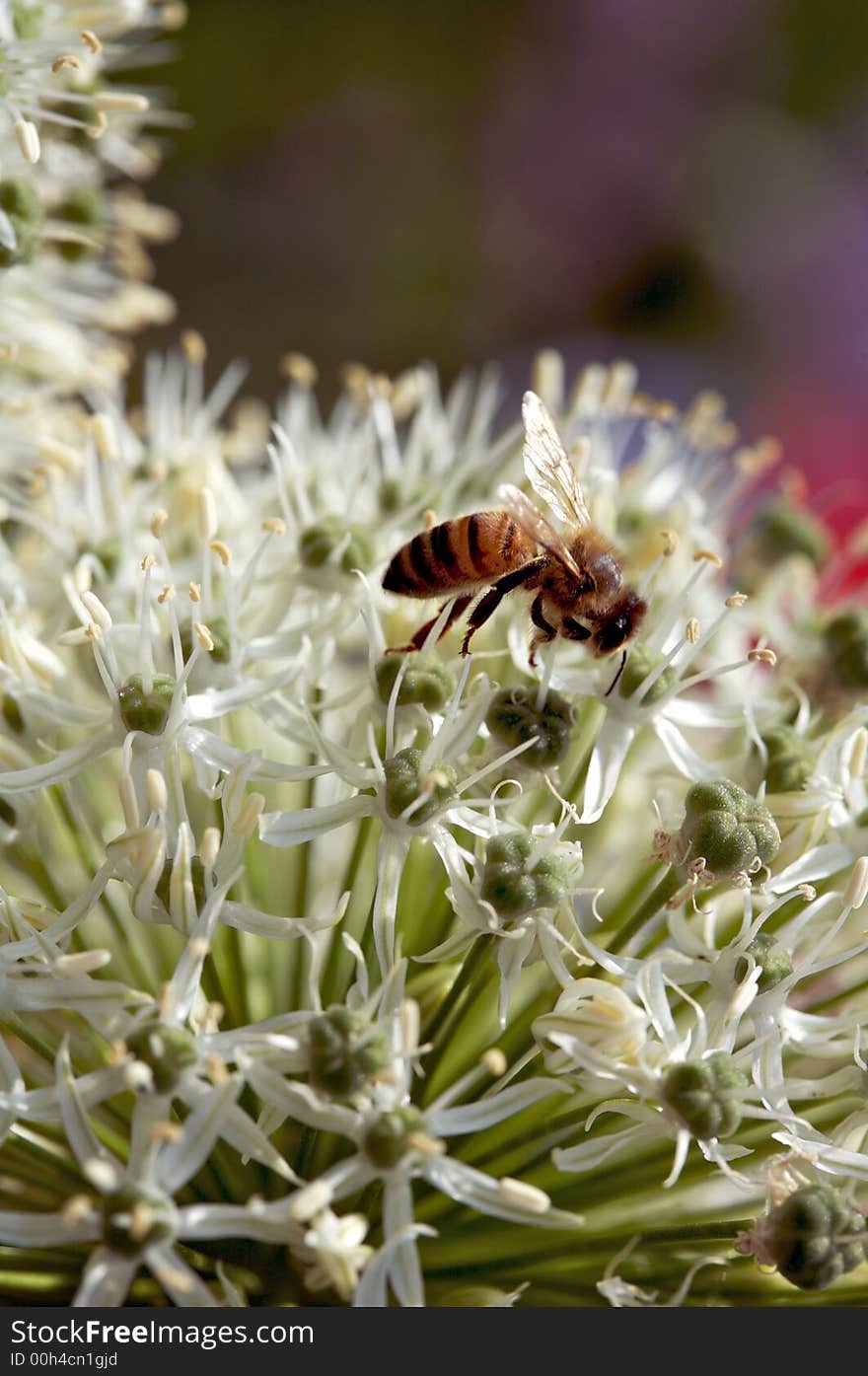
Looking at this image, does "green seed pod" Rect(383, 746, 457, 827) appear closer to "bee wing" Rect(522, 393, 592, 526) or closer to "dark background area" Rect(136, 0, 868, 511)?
"bee wing" Rect(522, 393, 592, 526)

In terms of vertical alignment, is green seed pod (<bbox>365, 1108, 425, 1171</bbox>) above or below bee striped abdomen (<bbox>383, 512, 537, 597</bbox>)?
below

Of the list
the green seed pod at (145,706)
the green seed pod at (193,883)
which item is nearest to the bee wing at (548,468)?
the green seed pod at (145,706)

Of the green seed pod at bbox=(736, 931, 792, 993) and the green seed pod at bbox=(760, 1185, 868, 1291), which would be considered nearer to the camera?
the green seed pod at bbox=(760, 1185, 868, 1291)

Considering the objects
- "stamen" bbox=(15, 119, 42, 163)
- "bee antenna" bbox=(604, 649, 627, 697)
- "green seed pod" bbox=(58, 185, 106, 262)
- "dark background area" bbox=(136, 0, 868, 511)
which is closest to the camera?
"bee antenna" bbox=(604, 649, 627, 697)

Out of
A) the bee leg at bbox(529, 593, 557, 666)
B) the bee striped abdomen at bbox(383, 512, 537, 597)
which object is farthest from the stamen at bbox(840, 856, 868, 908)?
the bee striped abdomen at bbox(383, 512, 537, 597)

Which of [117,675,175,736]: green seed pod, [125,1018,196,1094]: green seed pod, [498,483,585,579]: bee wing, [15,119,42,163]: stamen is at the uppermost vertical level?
[15,119,42,163]: stamen

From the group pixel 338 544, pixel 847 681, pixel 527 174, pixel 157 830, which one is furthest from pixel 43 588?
pixel 527 174

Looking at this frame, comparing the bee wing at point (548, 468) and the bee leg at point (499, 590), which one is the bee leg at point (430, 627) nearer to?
the bee leg at point (499, 590)

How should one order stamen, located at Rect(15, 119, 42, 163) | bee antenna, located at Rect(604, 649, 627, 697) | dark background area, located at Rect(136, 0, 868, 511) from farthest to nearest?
dark background area, located at Rect(136, 0, 868, 511)
stamen, located at Rect(15, 119, 42, 163)
bee antenna, located at Rect(604, 649, 627, 697)
